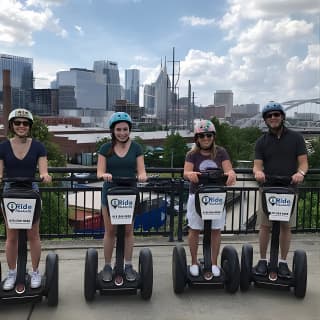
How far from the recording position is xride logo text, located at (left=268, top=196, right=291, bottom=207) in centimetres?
390

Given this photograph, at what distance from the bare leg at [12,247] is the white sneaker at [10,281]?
5cm

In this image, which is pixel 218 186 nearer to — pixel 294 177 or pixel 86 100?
pixel 294 177

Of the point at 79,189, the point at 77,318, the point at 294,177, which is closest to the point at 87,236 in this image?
the point at 79,189

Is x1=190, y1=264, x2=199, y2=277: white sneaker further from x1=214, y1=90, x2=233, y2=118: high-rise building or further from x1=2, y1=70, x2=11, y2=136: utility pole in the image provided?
x1=214, y1=90, x2=233, y2=118: high-rise building

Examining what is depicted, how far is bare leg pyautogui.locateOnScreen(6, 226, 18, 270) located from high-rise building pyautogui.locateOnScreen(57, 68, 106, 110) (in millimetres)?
161991

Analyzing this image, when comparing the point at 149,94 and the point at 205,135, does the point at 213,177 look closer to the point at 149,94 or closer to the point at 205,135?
the point at 205,135

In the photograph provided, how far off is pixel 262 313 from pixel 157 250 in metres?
2.17

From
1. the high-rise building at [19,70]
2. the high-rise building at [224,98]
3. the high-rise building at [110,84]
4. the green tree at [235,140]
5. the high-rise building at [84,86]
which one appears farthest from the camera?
the high-rise building at [224,98]

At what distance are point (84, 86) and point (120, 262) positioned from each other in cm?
17210

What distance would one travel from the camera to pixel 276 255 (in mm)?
4090

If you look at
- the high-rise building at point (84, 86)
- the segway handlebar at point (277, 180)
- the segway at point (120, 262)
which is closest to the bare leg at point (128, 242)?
the segway at point (120, 262)

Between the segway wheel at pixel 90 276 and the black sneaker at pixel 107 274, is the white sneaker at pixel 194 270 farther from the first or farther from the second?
the segway wheel at pixel 90 276

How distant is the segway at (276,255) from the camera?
12.8ft

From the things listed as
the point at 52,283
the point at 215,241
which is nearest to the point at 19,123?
the point at 52,283
